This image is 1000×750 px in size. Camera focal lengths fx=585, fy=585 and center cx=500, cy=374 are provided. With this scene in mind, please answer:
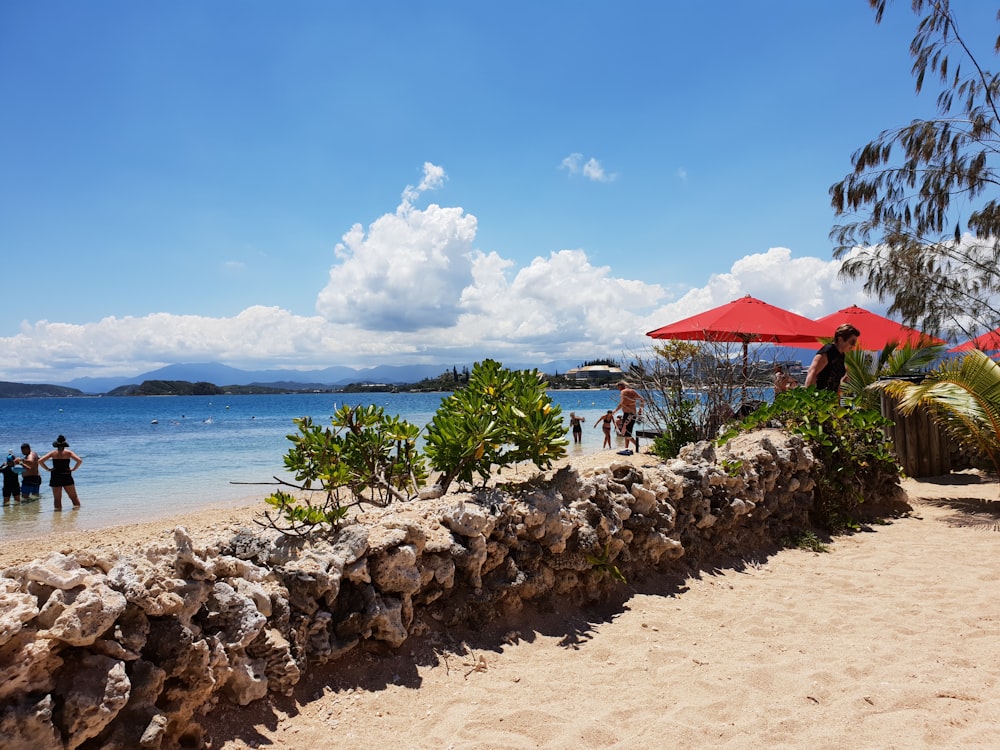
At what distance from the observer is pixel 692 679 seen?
2885 mm

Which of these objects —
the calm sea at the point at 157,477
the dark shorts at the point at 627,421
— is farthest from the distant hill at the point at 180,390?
the dark shorts at the point at 627,421

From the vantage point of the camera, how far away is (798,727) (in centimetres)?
248

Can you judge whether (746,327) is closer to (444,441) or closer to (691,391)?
(691,391)

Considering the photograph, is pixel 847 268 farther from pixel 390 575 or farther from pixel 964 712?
pixel 390 575

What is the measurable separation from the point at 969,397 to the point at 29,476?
16.3m

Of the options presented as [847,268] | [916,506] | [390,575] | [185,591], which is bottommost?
[916,506]

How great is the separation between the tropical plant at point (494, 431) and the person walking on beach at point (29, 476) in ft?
41.1

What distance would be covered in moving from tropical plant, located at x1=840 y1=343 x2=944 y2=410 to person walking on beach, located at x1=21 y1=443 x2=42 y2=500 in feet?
50.3

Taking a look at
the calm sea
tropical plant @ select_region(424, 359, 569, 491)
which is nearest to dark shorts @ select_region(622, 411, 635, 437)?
the calm sea

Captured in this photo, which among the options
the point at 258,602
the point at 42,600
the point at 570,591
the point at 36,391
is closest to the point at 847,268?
the point at 570,591

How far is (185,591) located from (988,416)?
25.7 ft

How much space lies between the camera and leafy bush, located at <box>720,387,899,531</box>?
590 cm

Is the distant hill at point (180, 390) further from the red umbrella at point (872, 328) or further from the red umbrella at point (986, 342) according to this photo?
the red umbrella at point (986, 342)

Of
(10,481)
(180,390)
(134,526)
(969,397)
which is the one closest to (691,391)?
(969,397)
